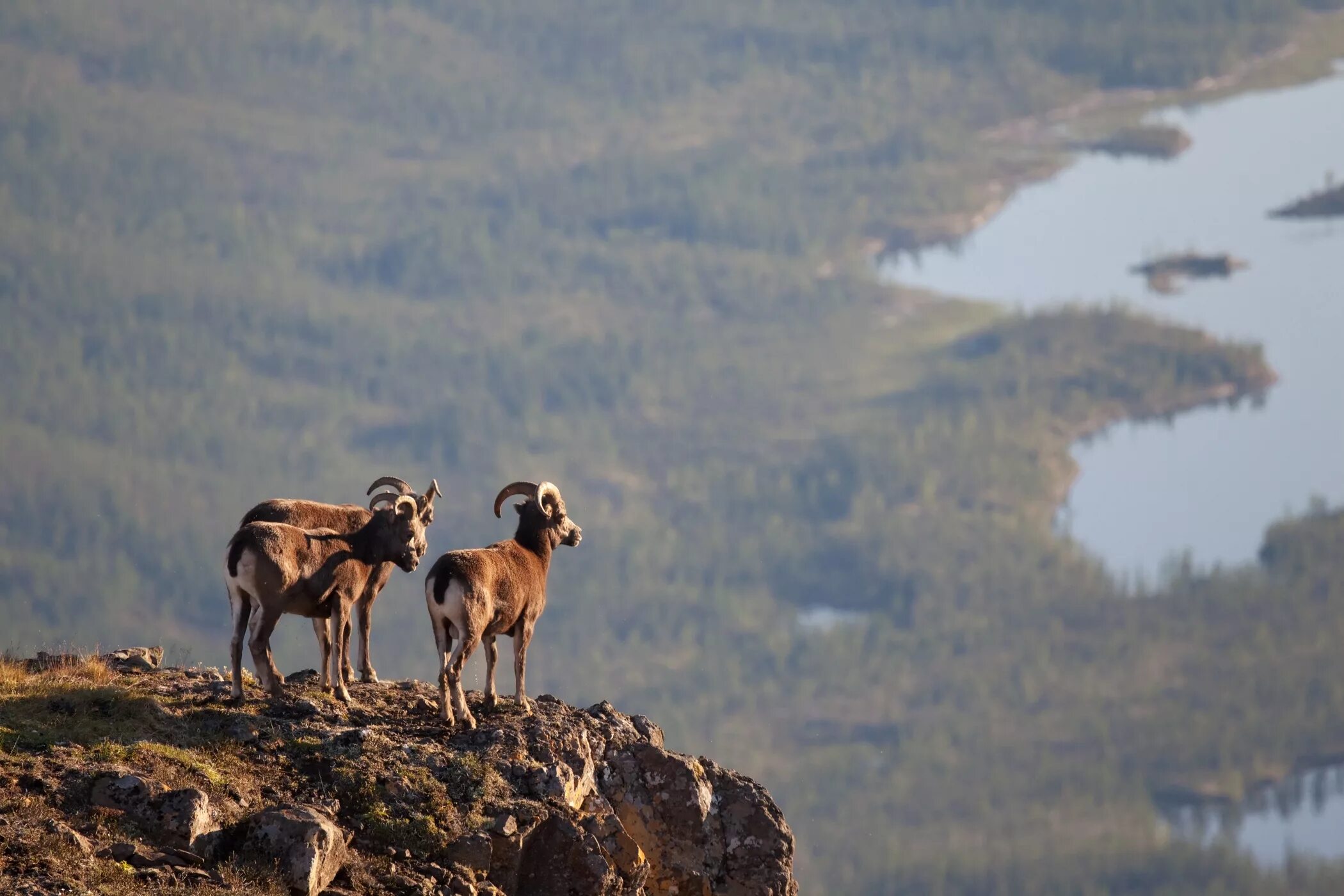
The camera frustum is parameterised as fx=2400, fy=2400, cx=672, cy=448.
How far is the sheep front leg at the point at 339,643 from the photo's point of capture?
32562 mm

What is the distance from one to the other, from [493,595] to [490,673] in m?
1.08

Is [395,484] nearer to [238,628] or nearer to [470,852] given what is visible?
[238,628]

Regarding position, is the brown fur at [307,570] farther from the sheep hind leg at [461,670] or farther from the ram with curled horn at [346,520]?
the sheep hind leg at [461,670]

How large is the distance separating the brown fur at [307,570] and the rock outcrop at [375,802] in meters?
0.71

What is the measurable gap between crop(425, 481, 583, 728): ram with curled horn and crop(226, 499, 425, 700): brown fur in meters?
1.03

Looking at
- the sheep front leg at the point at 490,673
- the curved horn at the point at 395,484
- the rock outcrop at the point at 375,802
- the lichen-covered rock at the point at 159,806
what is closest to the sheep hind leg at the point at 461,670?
the rock outcrop at the point at 375,802

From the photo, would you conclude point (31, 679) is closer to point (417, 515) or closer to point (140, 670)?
point (140, 670)

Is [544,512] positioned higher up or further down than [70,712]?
higher up

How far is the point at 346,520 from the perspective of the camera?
1347 inches

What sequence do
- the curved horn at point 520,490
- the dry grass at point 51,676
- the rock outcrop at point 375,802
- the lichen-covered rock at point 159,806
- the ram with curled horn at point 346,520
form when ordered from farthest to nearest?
the curved horn at point 520,490
the ram with curled horn at point 346,520
the dry grass at point 51,676
the lichen-covered rock at point 159,806
the rock outcrop at point 375,802

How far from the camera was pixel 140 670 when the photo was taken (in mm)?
34031

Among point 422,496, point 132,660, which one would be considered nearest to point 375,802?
point 422,496

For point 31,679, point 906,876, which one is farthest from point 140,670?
point 906,876

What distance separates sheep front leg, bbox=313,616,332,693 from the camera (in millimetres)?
32844
